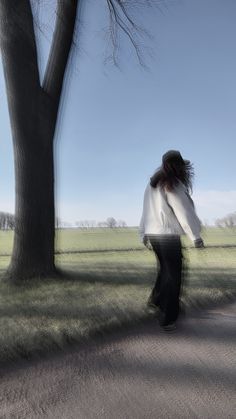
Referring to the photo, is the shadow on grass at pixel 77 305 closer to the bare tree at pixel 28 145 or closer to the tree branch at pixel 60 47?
the bare tree at pixel 28 145

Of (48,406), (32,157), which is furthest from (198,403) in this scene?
(32,157)

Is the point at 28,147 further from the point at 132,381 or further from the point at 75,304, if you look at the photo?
the point at 132,381

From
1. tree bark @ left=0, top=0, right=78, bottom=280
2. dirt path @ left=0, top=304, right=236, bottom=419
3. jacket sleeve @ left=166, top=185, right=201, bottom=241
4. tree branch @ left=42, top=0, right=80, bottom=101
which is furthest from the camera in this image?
tree branch @ left=42, top=0, right=80, bottom=101

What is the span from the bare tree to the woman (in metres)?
3.49

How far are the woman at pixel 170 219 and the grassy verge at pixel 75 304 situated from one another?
43 centimetres

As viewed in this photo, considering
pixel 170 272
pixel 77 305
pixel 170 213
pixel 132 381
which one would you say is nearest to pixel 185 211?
pixel 170 213

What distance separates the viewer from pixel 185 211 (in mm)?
4492

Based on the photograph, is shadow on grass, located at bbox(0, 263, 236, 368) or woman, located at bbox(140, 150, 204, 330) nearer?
shadow on grass, located at bbox(0, 263, 236, 368)

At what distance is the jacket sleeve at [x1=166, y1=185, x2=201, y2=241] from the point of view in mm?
4461

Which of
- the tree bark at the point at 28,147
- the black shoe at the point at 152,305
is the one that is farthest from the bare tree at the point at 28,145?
the black shoe at the point at 152,305

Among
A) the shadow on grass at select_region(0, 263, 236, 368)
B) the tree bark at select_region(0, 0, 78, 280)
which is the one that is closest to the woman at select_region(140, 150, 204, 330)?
the shadow on grass at select_region(0, 263, 236, 368)

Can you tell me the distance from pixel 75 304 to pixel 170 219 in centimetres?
201

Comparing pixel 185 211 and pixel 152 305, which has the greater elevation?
pixel 185 211

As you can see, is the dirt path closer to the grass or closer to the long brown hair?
the grass
